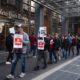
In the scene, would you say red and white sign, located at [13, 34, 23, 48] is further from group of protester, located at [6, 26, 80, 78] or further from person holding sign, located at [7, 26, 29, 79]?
group of protester, located at [6, 26, 80, 78]

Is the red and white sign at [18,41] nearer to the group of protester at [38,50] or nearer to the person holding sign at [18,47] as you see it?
the person holding sign at [18,47]

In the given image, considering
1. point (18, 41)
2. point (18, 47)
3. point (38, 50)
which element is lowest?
point (38, 50)

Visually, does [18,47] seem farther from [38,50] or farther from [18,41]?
[38,50]

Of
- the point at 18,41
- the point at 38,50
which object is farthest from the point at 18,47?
the point at 38,50

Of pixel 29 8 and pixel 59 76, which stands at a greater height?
pixel 29 8

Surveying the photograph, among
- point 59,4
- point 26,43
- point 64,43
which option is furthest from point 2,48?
point 59,4

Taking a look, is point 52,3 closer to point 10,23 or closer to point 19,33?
point 10,23

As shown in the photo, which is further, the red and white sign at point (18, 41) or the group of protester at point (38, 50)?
the group of protester at point (38, 50)

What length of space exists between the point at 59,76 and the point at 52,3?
18.6 metres

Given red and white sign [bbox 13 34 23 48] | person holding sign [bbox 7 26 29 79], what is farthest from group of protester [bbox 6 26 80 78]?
red and white sign [bbox 13 34 23 48]

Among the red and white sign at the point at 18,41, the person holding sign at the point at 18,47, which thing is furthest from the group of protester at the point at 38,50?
the red and white sign at the point at 18,41

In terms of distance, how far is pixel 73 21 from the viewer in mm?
54188

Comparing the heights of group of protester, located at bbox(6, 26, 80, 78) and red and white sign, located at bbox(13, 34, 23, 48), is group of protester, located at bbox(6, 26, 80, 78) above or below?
below

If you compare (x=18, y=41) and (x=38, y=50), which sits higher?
(x=18, y=41)
